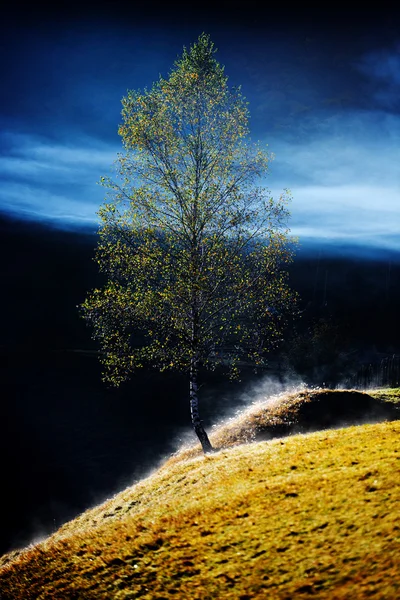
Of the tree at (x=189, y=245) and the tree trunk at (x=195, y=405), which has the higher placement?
the tree at (x=189, y=245)

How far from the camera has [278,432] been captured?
2536 centimetres

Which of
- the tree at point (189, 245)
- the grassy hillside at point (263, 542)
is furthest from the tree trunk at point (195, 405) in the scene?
the grassy hillside at point (263, 542)

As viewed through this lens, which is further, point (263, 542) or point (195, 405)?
point (195, 405)

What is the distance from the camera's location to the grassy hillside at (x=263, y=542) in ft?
13.6

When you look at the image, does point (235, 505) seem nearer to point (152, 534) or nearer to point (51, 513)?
point (152, 534)

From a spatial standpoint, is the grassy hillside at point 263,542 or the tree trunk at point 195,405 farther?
the tree trunk at point 195,405

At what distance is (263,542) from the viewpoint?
4.92 m

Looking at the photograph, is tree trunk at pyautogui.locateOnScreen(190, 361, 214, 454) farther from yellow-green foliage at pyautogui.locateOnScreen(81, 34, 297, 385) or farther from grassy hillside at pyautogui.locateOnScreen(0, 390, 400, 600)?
grassy hillside at pyautogui.locateOnScreen(0, 390, 400, 600)

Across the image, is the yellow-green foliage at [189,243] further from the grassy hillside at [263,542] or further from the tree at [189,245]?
the grassy hillside at [263,542]

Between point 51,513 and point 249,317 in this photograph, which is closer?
point 249,317

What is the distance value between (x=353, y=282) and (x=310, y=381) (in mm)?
108165

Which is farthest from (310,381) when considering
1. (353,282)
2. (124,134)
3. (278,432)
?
(353,282)

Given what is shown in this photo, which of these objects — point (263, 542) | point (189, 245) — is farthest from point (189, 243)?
point (263, 542)

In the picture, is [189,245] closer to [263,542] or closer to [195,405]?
[195,405]
